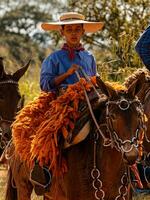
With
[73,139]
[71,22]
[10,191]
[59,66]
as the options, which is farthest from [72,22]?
[10,191]

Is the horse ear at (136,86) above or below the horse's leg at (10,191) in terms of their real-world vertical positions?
above

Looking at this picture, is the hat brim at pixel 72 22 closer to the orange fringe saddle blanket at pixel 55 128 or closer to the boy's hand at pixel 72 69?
the boy's hand at pixel 72 69

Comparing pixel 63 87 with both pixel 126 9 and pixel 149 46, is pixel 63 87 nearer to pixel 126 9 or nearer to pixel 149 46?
pixel 149 46

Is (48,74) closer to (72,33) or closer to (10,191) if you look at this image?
(72,33)

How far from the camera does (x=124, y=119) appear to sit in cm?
582

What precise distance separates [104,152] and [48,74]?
1024 millimetres

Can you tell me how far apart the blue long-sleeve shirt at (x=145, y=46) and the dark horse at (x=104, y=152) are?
1.74 m

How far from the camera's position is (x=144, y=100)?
7.33 m

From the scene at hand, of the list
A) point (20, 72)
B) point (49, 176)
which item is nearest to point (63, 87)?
point (49, 176)

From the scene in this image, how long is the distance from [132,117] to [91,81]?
91 cm

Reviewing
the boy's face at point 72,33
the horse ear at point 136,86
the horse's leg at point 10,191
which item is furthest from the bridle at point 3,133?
the horse ear at point 136,86

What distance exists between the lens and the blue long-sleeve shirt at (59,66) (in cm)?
677

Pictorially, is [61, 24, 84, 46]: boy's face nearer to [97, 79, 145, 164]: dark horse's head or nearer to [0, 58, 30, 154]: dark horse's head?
[97, 79, 145, 164]: dark horse's head

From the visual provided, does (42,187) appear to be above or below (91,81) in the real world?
below
